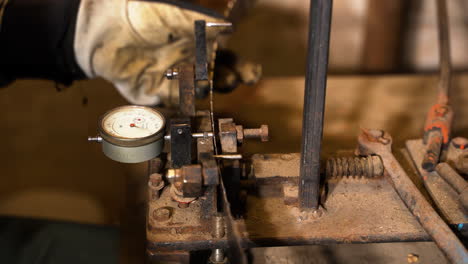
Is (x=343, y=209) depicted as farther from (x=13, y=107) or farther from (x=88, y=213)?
(x=13, y=107)

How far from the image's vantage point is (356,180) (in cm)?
134

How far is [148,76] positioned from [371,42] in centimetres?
164

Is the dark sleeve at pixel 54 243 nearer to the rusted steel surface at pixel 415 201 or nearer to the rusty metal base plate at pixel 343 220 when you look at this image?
the rusty metal base plate at pixel 343 220

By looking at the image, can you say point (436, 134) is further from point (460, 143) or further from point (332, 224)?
point (332, 224)

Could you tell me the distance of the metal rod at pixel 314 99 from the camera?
99cm

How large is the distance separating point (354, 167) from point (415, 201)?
6.6 inches

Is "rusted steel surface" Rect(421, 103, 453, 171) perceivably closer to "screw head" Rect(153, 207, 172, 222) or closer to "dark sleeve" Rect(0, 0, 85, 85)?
"screw head" Rect(153, 207, 172, 222)

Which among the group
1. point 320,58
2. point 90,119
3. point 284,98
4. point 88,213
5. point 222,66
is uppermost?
point 320,58

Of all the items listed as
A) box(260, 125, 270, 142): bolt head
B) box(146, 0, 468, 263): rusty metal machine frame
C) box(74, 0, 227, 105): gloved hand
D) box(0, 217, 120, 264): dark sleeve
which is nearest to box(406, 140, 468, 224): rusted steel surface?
box(146, 0, 468, 263): rusty metal machine frame

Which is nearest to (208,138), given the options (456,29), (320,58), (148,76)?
(320,58)

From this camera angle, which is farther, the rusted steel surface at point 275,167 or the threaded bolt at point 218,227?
Answer: the rusted steel surface at point 275,167

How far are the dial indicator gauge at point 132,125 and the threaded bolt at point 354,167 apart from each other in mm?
418

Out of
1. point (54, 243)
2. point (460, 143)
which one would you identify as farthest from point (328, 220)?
point (54, 243)

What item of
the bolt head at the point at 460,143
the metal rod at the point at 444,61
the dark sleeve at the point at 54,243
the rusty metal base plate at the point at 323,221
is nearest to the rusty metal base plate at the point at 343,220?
the rusty metal base plate at the point at 323,221
